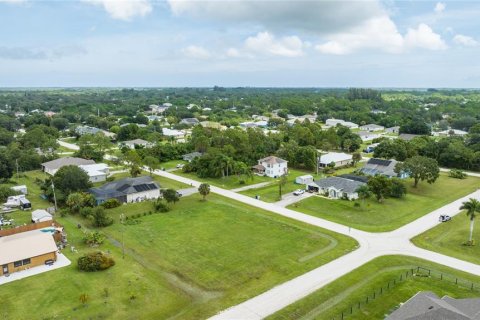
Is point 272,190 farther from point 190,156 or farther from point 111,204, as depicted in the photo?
point 190,156

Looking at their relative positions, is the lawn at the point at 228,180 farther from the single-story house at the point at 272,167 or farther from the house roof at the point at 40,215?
the house roof at the point at 40,215

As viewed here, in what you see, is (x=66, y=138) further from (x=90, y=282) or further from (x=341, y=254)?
(x=341, y=254)

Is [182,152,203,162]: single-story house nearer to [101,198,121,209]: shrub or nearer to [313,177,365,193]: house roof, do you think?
[101,198,121,209]: shrub

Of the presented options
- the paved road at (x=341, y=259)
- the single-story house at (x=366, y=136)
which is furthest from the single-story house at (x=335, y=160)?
the single-story house at (x=366, y=136)

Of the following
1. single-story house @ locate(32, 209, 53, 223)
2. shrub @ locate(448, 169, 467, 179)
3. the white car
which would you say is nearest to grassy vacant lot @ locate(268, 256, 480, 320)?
the white car

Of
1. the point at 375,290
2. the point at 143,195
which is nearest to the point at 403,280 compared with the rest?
the point at 375,290
